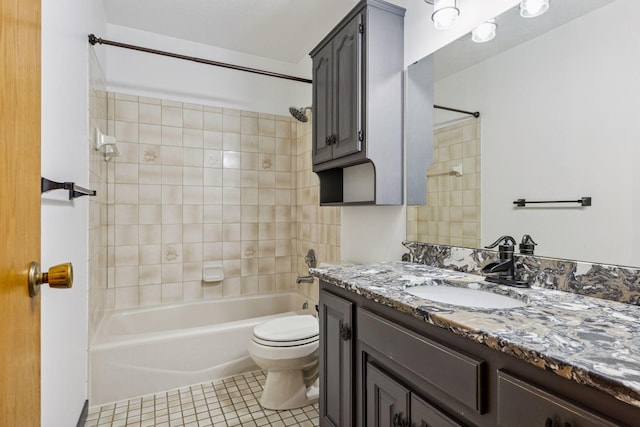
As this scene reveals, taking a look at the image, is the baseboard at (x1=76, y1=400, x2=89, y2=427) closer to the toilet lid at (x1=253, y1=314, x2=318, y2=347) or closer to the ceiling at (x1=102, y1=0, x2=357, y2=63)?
the toilet lid at (x1=253, y1=314, x2=318, y2=347)

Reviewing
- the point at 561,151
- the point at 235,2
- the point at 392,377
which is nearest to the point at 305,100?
the point at 235,2

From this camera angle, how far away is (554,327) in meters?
0.77

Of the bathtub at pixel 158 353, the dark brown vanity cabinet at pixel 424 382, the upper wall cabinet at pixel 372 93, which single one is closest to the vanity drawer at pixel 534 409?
the dark brown vanity cabinet at pixel 424 382

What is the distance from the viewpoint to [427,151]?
1701 mm

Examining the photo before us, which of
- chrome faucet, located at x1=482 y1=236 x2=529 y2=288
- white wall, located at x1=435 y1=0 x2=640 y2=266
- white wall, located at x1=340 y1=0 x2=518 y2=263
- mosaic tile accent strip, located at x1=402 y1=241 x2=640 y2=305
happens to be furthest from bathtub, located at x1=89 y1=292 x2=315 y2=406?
white wall, located at x1=435 y1=0 x2=640 y2=266

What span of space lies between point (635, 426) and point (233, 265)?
9.22 ft

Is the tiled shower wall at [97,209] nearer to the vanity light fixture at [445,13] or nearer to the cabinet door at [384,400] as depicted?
the cabinet door at [384,400]

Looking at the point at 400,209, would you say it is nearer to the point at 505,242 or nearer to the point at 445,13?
the point at 505,242

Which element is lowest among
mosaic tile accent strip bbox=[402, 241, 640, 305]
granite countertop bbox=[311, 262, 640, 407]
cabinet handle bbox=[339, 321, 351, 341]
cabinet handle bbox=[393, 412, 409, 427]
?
cabinet handle bbox=[393, 412, 409, 427]

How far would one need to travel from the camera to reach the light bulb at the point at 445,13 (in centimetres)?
147

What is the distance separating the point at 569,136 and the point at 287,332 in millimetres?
1662

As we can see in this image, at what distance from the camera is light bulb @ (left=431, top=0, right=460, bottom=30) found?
1470mm

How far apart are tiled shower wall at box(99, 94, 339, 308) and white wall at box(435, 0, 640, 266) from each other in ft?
4.42

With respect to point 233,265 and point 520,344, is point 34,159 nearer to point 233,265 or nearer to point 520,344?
point 520,344
